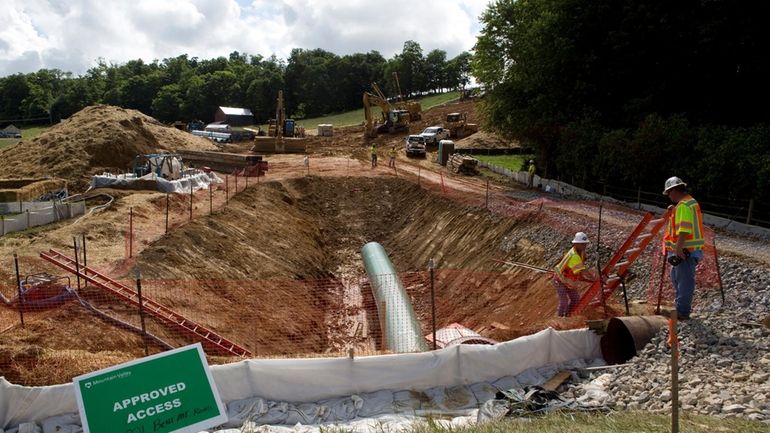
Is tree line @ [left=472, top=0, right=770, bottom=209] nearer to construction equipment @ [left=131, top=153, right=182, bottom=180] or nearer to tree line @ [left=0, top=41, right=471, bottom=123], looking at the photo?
construction equipment @ [left=131, top=153, right=182, bottom=180]

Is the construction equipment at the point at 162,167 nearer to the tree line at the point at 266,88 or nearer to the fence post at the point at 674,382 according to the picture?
the fence post at the point at 674,382

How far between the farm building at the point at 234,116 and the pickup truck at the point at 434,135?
2143 inches

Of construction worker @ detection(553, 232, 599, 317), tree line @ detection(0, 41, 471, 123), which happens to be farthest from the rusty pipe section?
tree line @ detection(0, 41, 471, 123)

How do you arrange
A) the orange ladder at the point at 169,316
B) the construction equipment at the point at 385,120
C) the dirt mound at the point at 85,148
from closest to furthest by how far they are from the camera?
the orange ladder at the point at 169,316 → the dirt mound at the point at 85,148 → the construction equipment at the point at 385,120

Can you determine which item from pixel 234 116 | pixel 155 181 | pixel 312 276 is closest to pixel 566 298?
pixel 312 276

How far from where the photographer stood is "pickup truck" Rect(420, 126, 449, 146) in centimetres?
4803

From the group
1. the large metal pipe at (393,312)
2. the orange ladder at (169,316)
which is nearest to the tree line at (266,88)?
the large metal pipe at (393,312)

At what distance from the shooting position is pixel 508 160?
145ft

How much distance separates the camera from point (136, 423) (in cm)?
524

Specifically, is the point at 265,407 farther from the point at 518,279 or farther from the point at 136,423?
the point at 518,279

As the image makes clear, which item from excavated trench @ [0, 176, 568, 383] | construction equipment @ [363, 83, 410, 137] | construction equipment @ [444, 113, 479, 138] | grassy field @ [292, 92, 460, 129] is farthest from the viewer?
grassy field @ [292, 92, 460, 129]

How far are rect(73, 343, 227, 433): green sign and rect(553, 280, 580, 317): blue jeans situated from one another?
7870 mm

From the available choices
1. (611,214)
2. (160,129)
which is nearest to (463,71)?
(160,129)

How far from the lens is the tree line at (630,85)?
24.6m
